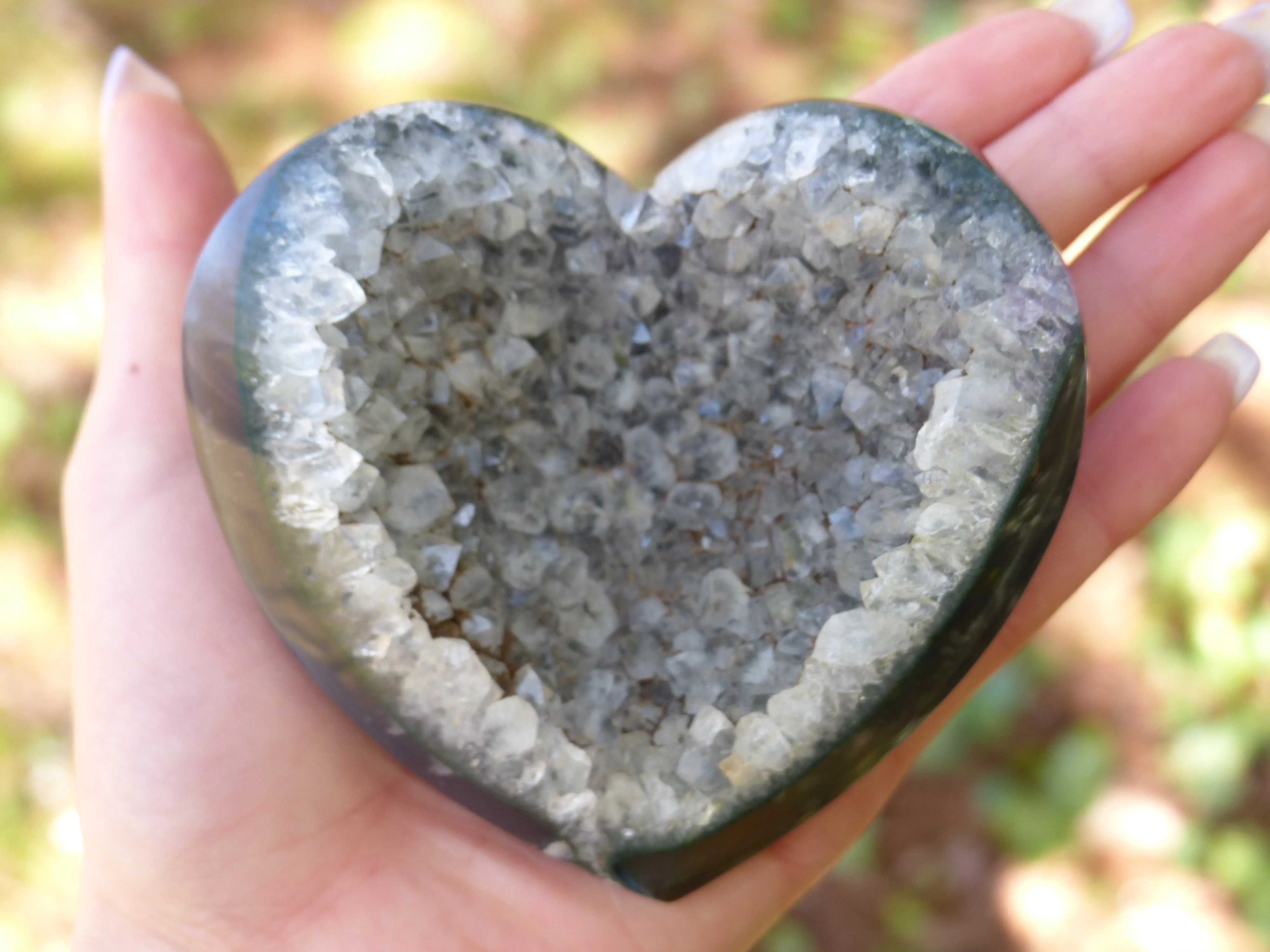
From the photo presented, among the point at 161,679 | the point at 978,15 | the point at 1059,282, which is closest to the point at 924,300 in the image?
the point at 1059,282

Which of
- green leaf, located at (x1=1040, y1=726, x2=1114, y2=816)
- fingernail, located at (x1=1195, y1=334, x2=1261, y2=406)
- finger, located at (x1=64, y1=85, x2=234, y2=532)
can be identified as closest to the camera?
finger, located at (x1=64, y1=85, x2=234, y2=532)

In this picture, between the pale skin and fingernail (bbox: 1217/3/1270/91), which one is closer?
the pale skin

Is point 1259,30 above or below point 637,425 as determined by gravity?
above

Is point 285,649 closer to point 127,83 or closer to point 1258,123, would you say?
point 127,83

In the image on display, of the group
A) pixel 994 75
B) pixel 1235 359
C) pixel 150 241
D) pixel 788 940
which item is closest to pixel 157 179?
pixel 150 241

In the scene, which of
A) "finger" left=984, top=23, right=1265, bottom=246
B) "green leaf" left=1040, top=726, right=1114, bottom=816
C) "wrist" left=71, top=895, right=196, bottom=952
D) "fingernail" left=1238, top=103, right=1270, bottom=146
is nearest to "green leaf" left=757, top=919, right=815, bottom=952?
"green leaf" left=1040, top=726, right=1114, bottom=816

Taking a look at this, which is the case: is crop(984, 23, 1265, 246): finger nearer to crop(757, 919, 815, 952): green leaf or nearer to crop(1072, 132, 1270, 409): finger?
crop(1072, 132, 1270, 409): finger
